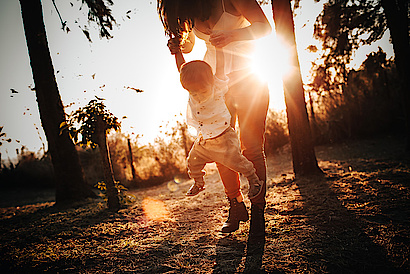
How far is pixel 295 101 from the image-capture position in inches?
176

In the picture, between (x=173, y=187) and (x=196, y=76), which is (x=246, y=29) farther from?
(x=173, y=187)

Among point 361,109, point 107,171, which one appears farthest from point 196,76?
point 361,109

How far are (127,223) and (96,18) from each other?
4659 millimetres

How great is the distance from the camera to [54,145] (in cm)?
499

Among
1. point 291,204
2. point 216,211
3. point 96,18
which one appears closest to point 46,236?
point 216,211

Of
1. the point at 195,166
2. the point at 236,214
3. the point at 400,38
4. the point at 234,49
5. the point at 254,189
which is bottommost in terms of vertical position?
the point at 236,214

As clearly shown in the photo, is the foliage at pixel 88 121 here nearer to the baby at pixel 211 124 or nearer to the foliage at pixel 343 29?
the baby at pixel 211 124

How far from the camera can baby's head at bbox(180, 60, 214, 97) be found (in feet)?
5.89

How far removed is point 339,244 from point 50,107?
5.12m

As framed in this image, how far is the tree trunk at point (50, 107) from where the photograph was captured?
4.99 m

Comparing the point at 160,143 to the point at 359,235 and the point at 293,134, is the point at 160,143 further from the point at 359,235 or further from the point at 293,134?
the point at 359,235

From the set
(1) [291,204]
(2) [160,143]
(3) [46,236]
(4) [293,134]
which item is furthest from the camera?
(2) [160,143]

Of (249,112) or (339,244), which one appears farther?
(249,112)

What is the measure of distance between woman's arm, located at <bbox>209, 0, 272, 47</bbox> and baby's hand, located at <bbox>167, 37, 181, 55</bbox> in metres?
A: 0.33
